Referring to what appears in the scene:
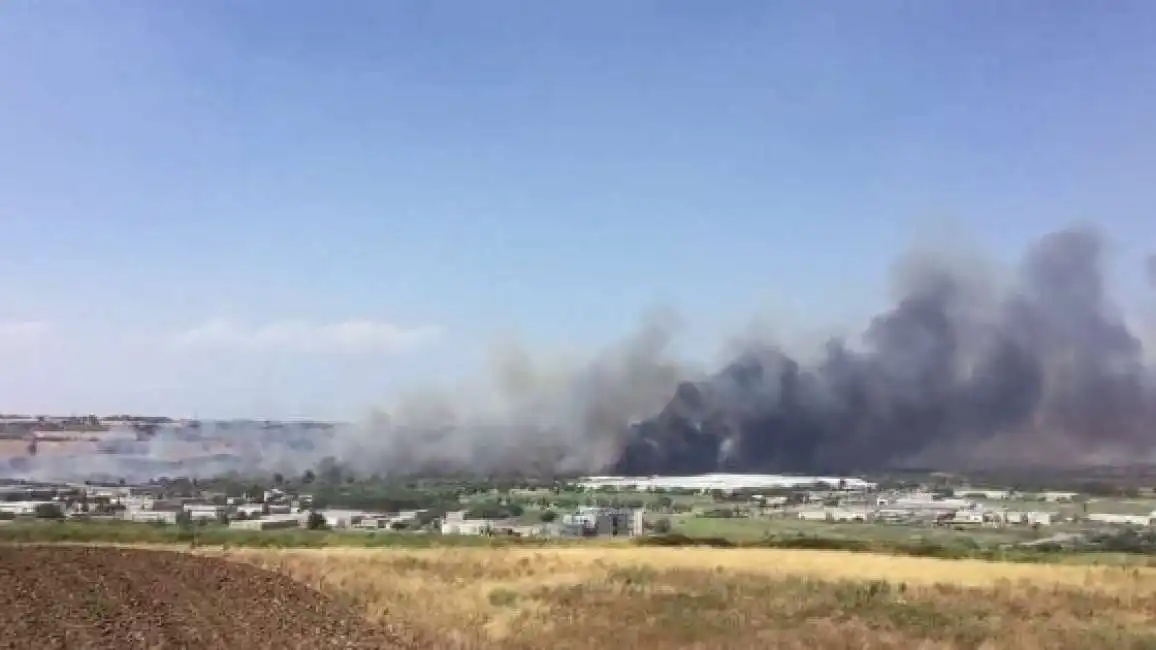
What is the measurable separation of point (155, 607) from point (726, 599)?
711 inches

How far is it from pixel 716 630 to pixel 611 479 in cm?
11537

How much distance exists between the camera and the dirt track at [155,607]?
2381 centimetres

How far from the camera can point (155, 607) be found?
2719 cm

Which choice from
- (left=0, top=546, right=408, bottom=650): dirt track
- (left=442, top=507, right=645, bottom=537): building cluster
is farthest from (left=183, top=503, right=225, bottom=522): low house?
(left=0, top=546, right=408, bottom=650): dirt track

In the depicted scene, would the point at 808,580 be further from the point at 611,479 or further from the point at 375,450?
the point at 375,450

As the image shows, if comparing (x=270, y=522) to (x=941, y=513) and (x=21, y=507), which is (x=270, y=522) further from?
(x=941, y=513)

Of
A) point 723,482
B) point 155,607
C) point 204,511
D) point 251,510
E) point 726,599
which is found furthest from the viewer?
point 723,482

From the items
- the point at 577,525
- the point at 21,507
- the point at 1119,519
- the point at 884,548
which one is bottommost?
the point at 1119,519

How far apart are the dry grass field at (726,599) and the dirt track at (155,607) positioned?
2236 millimetres

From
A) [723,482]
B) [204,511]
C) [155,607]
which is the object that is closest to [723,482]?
[723,482]

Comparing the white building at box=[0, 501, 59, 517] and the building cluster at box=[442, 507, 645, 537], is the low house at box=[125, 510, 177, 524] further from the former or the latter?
the building cluster at box=[442, 507, 645, 537]

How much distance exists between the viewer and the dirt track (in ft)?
78.1

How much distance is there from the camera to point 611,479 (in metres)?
145

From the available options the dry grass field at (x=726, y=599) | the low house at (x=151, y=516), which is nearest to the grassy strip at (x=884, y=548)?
the dry grass field at (x=726, y=599)
